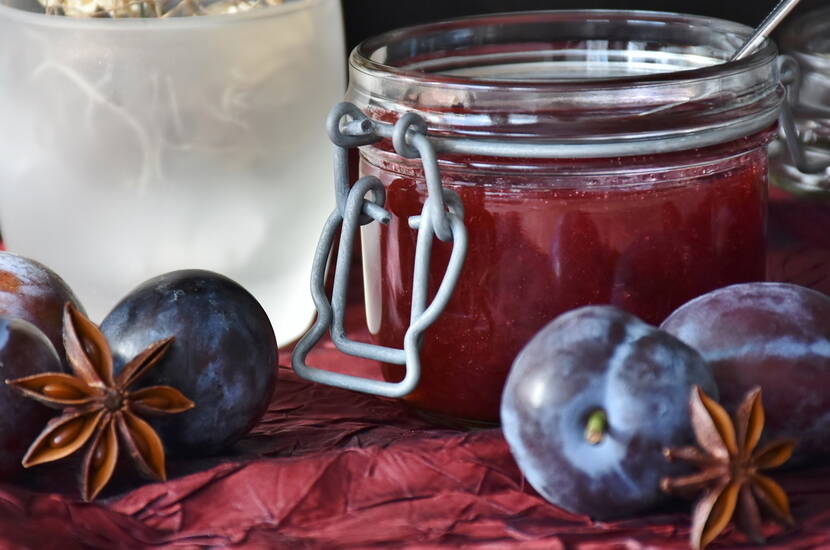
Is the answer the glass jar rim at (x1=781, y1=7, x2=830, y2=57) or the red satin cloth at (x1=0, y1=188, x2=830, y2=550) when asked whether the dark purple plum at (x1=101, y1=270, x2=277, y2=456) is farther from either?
the glass jar rim at (x1=781, y1=7, x2=830, y2=57)

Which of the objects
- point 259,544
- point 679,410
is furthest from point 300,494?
point 679,410

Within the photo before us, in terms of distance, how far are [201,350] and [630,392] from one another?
0.72ft

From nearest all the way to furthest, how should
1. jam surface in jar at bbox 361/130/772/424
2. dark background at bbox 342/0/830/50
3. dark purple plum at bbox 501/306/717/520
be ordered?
1. dark purple plum at bbox 501/306/717/520
2. jam surface in jar at bbox 361/130/772/424
3. dark background at bbox 342/0/830/50

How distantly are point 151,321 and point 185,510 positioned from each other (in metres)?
0.10

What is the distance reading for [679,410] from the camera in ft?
1.65

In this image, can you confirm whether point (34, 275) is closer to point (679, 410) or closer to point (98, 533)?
point (98, 533)

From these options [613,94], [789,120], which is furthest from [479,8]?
[613,94]

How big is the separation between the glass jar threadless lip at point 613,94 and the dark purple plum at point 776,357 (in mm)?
98

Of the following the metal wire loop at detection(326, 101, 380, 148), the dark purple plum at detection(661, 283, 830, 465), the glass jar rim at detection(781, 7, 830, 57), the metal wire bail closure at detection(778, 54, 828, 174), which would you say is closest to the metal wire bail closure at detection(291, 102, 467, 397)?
the metal wire loop at detection(326, 101, 380, 148)

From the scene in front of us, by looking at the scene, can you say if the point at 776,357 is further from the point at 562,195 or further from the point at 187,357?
the point at 187,357

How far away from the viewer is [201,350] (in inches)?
23.0

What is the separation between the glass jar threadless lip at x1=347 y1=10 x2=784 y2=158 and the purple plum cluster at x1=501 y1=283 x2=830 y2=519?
0.36 ft

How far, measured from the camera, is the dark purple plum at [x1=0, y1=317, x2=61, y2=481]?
1.85 feet

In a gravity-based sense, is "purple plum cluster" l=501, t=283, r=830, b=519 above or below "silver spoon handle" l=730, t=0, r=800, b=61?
below
